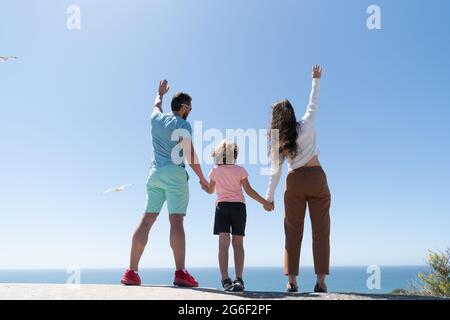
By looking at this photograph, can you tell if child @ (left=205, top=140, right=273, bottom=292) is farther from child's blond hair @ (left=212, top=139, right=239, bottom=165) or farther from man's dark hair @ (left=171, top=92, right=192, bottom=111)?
man's dark hair @ (left=171, top=92, right=192, bottom=111)

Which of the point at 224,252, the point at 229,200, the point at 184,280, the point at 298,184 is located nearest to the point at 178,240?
the point at 184,280

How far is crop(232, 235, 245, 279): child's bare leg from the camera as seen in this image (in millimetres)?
6043

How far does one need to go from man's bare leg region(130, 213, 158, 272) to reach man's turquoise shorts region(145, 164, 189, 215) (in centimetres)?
15

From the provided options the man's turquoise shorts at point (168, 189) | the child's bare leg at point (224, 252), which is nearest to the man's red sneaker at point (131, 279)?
the man's turquoise shorts at point (168, 189)

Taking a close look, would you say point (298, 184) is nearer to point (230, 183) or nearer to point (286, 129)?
point (286, 129)

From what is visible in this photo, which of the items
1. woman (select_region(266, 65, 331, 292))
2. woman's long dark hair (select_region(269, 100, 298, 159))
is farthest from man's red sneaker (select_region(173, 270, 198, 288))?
woman's long dark hair (select_region(269, 100, 298, 159))

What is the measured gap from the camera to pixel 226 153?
6.55 metres

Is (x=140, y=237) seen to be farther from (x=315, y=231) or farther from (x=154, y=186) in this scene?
(x=315, y=231)

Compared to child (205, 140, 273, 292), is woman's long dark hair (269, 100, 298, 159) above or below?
above

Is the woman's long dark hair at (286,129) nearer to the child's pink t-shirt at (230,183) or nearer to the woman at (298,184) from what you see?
the woman at (298,184)

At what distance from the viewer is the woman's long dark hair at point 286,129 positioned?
6297 mm
